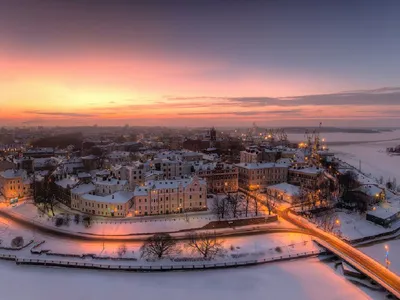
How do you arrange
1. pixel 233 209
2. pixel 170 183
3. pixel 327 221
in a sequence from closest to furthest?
1. pixel 327 221
2. pixel 233 209
3. pixel 170 183

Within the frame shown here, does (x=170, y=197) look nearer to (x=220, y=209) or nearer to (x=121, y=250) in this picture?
(x=220, y=209)

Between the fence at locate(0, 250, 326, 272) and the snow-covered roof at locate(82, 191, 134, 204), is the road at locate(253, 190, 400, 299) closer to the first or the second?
the fence at locate(0, 250, 326, 272)

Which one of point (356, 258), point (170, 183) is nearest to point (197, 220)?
point (170, 183)

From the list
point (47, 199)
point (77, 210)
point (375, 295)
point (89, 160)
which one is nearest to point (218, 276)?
point (375, 295)

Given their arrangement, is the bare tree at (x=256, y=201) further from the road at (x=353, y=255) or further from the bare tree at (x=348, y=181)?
the bare tree at (x=348, y=181)

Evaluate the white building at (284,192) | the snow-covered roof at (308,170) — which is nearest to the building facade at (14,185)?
the white building at (284,192)
